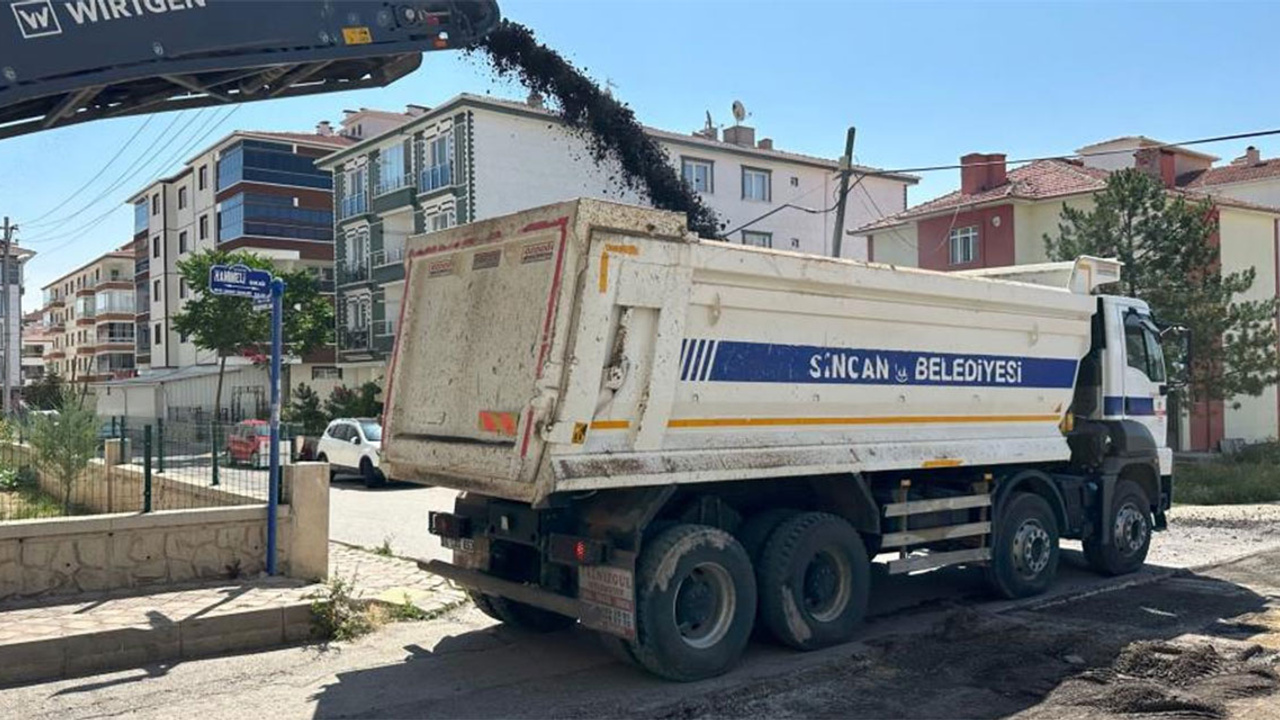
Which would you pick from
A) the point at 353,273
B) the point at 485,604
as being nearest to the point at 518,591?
the point at 485,604

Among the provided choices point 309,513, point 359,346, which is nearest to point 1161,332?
point 309,513

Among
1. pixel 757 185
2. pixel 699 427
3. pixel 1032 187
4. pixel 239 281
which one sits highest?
pixel 757 185

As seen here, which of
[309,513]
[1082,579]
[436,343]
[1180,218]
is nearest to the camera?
[436,343]

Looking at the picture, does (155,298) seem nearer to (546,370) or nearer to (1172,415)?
(1172,415)

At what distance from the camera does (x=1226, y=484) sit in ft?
62.8

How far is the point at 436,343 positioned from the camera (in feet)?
24.9

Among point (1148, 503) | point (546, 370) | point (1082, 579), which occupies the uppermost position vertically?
point (546, 370)

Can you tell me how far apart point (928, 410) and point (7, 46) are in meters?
7.03

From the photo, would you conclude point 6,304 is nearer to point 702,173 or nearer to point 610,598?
point 702,173

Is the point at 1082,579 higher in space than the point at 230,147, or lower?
lower

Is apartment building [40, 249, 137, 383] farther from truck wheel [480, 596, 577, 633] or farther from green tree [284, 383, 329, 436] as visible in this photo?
truck wheel [480, 596, 577, 633]

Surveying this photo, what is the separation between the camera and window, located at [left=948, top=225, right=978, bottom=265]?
3284cm

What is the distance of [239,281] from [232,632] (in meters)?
2.94

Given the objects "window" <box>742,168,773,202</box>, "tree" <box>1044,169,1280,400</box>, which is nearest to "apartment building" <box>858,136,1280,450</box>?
"tree" <box>1044,169,1280,400</box>
